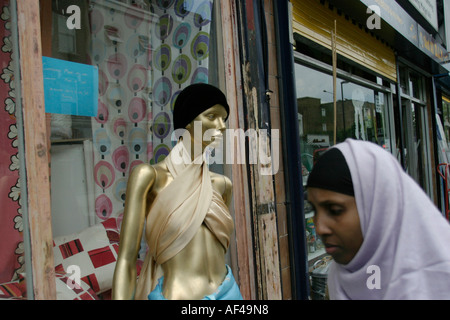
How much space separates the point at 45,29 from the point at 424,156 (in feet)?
20.3

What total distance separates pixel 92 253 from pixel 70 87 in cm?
95

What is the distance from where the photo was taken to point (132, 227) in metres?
1.24

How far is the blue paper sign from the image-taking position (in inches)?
71.5

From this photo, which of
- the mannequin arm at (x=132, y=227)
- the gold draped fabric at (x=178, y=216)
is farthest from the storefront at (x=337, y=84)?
the mannequin arm at (x=132, y=227)

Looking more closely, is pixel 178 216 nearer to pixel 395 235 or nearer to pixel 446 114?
pixel 395 235

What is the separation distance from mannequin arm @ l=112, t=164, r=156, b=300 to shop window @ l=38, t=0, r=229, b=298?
2.91ft

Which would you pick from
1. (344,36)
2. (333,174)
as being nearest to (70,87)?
(333,174)

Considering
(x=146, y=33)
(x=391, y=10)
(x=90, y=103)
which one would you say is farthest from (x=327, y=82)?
(x=90, y=103)

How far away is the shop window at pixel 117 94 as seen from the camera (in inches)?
80.0

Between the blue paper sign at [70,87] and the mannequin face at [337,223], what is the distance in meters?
1.53

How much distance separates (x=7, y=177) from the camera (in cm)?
176
